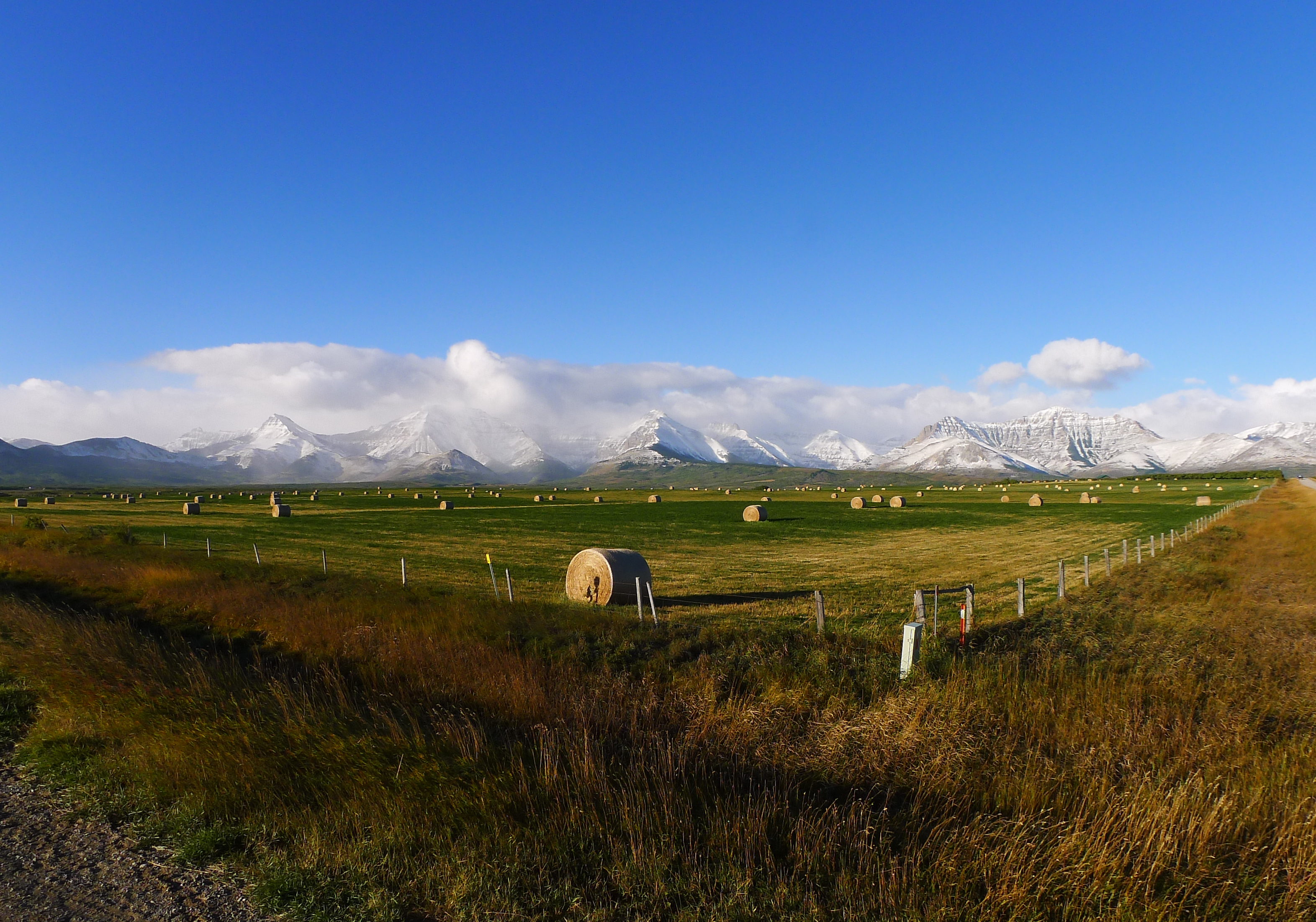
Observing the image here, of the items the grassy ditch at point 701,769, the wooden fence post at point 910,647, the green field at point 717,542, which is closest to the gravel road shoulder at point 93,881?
the grassy ditch at point 701,769

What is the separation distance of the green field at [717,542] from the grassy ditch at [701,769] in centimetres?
582

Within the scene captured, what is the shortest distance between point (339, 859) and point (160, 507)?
99704mm

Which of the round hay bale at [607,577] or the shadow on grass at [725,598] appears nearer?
the shadow on grass at [725,598]

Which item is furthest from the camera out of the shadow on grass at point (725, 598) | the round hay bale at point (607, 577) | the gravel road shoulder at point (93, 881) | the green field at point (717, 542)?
the green field at point (717, 542)

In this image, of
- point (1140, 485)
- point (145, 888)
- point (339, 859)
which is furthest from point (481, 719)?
point (1140, 485)

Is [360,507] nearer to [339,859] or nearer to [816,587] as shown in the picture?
[816,587]

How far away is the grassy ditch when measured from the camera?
5695mm

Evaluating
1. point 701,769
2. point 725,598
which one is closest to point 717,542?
point 725,598

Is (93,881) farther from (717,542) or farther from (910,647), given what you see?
(717,542)

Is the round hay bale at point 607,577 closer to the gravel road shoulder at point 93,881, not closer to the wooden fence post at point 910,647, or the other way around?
the wooden fence post at point 910,647

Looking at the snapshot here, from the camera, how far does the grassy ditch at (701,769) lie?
224 inches

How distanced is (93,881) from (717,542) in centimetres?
3993

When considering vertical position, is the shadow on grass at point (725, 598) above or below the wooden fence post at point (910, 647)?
below

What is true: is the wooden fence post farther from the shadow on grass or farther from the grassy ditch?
the shadow on grass
